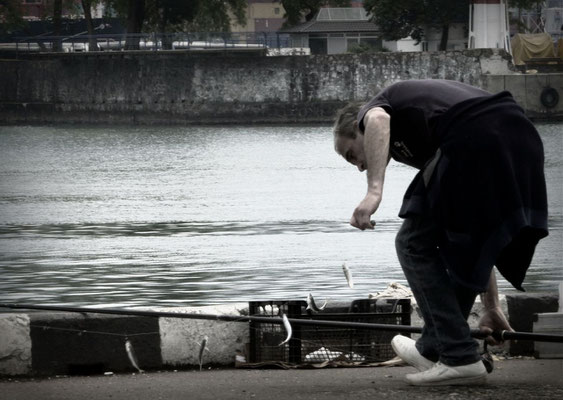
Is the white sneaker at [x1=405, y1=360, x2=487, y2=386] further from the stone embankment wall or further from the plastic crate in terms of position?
the stone embankment wall

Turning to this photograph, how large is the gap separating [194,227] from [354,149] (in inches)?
610

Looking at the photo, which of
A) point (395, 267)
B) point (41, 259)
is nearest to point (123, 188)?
point (41, 259)

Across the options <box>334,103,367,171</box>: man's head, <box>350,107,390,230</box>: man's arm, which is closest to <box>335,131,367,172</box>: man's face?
<box>334,103,367,171</box>: man's head

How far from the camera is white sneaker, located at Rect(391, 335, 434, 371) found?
16.9 feet

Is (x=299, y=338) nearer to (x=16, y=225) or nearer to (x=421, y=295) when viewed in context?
(x=421, y=295)

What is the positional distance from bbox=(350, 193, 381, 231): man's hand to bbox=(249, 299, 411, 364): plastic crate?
922 mm

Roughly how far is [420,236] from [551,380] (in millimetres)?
709

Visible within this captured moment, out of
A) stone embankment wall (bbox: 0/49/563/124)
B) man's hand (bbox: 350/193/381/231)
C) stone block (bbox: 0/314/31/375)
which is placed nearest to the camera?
man's hand (bbox: 350/193/381/231)

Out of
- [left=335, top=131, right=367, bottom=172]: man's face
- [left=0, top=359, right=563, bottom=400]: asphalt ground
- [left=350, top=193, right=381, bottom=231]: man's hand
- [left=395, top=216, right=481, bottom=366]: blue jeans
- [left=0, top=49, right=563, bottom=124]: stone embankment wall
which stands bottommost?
[left=0, top=49, right=563, bottom=124]: stone embankment wall

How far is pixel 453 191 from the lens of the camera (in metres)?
4.80

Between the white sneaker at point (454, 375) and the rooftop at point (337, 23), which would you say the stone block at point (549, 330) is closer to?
the white sneaker at point (454, 375)

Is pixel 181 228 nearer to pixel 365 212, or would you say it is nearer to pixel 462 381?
pixel 462 381

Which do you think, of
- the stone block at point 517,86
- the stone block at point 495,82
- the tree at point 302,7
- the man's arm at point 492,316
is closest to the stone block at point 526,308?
the man's arm at point 492,316

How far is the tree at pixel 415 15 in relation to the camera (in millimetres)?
69812
